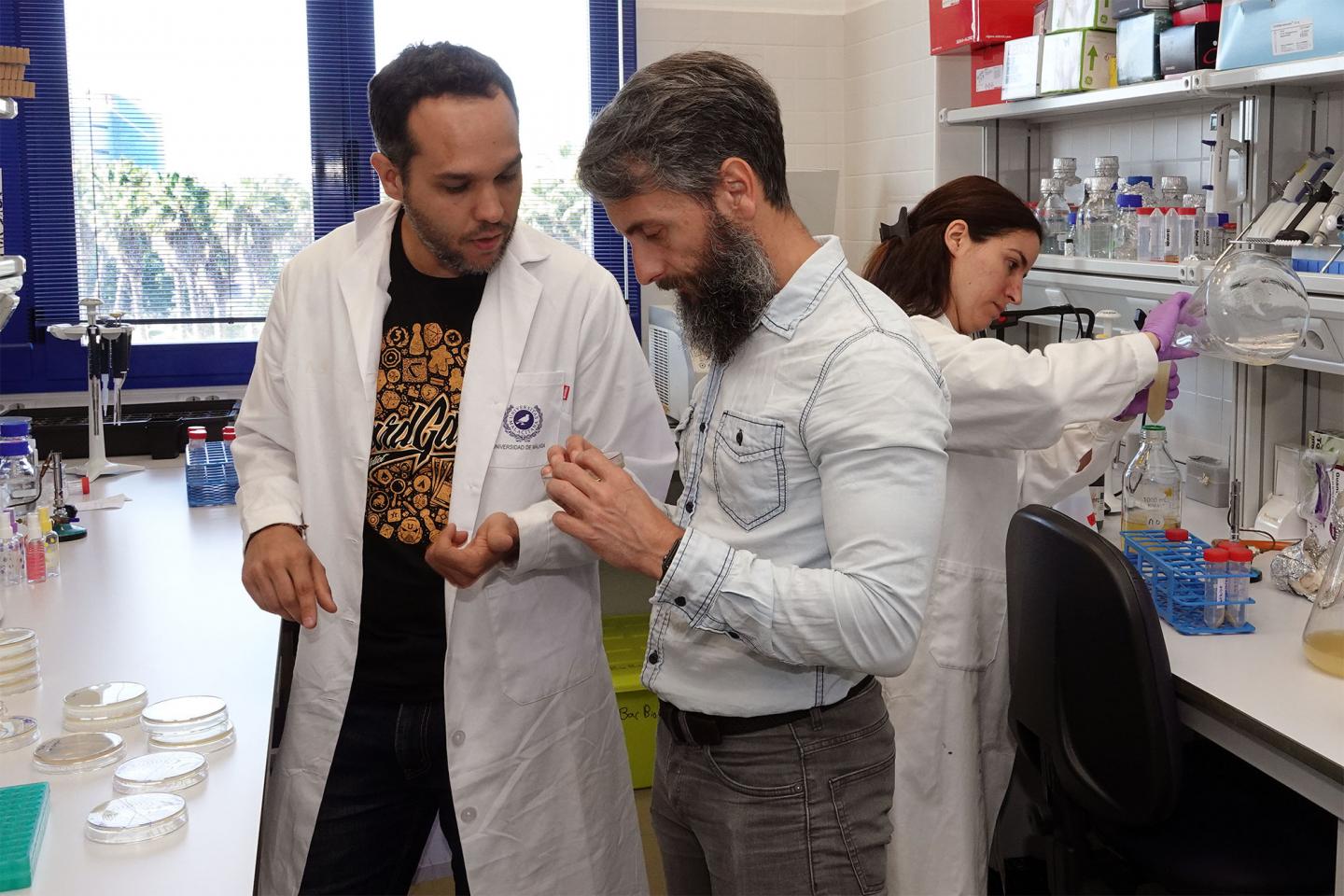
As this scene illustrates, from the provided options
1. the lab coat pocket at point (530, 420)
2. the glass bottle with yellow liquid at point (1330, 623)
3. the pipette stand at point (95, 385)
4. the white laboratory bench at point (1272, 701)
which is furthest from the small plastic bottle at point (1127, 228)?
the pipette stand at point (95, 385)

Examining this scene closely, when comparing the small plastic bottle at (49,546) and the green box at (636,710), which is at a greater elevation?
the small plastic bottle at (49,546)

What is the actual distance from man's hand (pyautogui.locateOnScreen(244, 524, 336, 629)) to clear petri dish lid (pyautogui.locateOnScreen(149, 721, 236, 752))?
0.61 ft

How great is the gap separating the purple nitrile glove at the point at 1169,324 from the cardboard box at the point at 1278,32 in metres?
0.49

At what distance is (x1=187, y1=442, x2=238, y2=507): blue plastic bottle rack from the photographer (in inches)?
123

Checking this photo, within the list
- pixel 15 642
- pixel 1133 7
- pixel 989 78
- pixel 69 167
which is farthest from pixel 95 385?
pixel 1133 7

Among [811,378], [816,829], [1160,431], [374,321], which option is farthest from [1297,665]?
[374,321]

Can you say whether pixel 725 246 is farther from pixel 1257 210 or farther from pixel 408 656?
pixel 1257 210

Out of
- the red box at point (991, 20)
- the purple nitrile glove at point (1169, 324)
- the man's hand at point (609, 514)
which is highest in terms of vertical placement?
the red box at point (991, 20)

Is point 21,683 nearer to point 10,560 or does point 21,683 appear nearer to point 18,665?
point 18,665

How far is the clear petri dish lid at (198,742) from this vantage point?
59.8 inches

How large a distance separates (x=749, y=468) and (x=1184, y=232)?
1.81 metres

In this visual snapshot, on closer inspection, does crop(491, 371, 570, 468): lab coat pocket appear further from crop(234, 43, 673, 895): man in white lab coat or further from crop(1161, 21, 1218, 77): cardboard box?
crop(1161, 21, 1218, 77): cardboard box

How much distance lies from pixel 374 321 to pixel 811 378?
0.85 meters

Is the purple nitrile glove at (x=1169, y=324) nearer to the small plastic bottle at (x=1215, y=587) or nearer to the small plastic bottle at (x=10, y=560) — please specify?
the small plastic bottle at (x=1215, y=587)
